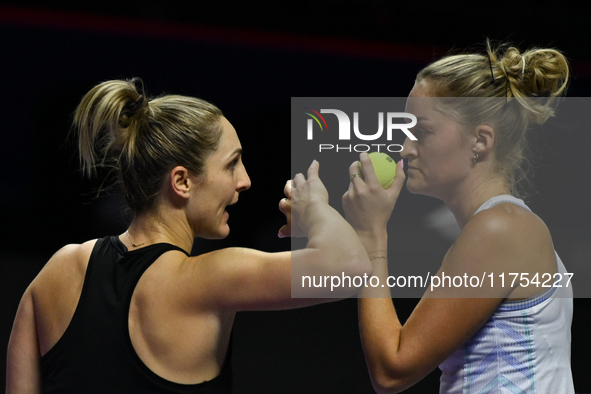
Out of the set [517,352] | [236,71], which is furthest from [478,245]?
[236,71]

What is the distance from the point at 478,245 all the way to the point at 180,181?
1.75 ft

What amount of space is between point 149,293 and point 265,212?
334 centimetres

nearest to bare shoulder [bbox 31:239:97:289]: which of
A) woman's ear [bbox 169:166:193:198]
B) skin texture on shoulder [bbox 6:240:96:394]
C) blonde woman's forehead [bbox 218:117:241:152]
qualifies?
skin texture on shoulder [bbox 6:240:96:394]

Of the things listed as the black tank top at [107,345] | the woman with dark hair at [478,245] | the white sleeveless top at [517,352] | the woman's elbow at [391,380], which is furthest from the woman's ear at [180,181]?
the white sleeveless top at [517,352]

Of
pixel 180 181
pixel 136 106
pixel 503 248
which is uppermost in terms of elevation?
pixel 136 106

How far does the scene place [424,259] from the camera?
3.97 meters

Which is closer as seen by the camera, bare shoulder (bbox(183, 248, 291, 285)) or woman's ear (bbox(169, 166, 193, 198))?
bare shoulder (bbox(183, 248, 291, 285))

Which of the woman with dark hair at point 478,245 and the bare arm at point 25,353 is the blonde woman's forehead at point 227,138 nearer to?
the woman with dark hair at point 478,245

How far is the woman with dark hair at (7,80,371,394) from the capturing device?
37.7 inches

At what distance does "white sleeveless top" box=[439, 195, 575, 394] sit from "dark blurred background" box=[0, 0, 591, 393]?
2673mm

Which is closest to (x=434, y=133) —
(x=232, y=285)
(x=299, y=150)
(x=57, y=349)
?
(x=232, y=285)

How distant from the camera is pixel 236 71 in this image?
425cm

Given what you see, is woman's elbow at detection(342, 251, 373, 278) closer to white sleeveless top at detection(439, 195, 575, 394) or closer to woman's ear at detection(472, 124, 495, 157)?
white sleeveless top at detection(439, 195, 575, 394)

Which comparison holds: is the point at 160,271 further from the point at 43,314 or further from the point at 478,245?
the point at 478,245
